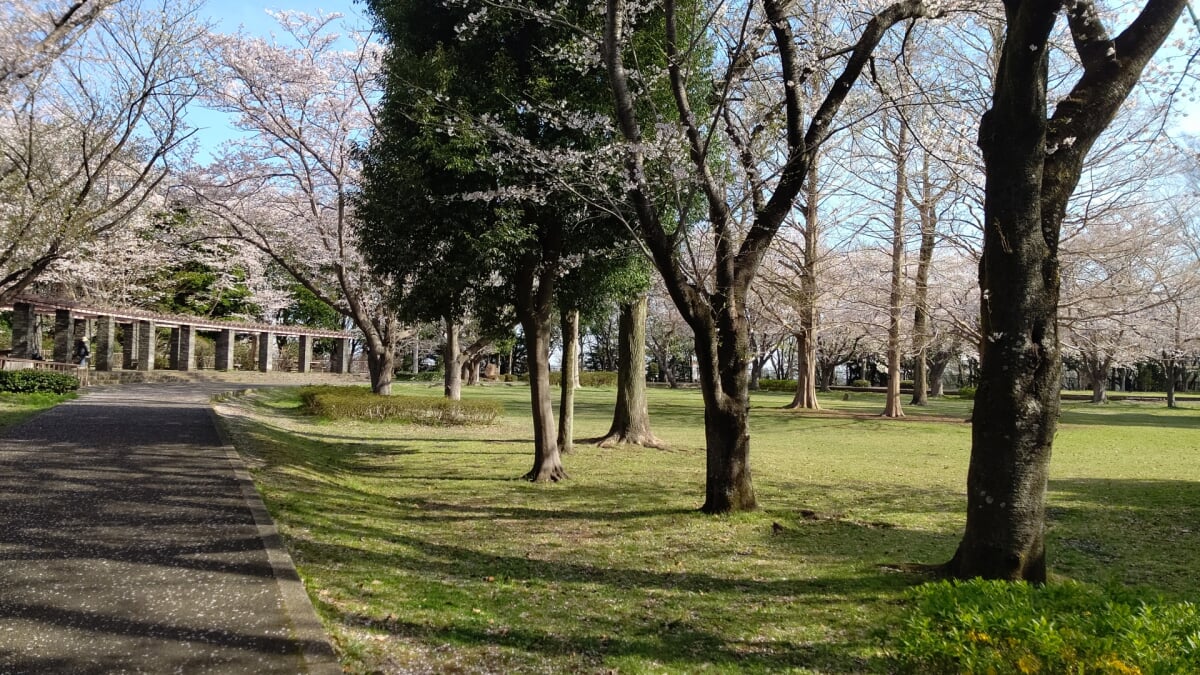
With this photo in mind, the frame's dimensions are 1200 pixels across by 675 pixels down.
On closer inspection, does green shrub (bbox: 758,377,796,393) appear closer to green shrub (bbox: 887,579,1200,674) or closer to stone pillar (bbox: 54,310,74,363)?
stone pillar (bbox: 54,310,74,363)

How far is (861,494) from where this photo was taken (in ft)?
28.7

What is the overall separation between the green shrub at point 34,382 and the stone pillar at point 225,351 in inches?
585

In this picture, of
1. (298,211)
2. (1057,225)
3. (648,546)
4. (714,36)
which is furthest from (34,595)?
(298,211)

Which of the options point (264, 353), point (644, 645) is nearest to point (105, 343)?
point (264, 353)

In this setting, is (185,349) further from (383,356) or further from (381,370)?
(383,356)

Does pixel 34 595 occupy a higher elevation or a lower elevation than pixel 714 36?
lower

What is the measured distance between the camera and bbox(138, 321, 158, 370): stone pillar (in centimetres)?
2831

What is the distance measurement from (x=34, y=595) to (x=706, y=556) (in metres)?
4.18

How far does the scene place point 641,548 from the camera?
19.2 ft

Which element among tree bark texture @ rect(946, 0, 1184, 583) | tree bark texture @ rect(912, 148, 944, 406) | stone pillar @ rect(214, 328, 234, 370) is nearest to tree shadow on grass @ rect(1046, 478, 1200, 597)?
tree bark texture @ rect(946, 0, 1184, 583)

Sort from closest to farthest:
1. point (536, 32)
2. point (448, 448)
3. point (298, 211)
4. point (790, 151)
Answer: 1. point (790, 151)
2. point (536, 32)
3. point (448, 448)
4. point (298, 211)

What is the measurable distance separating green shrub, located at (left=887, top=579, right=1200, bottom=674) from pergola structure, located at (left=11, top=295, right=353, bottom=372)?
82.5ft

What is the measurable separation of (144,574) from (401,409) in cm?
1336

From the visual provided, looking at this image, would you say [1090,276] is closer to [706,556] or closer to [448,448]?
[448,448]
